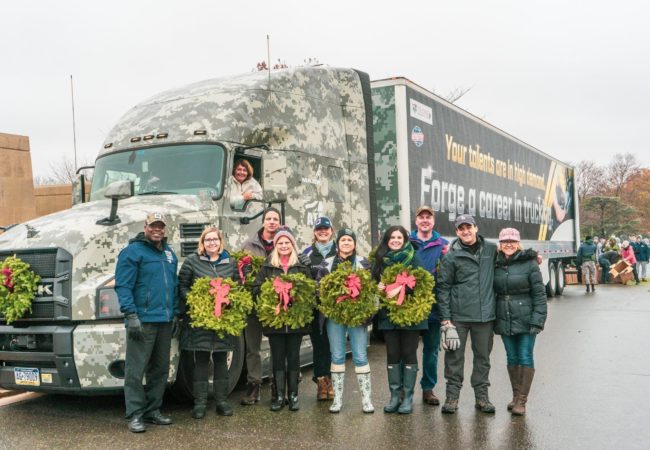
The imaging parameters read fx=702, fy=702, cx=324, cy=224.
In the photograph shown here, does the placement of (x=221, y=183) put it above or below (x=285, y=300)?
above

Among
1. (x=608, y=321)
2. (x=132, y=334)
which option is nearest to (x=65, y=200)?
(x=132, y=334)

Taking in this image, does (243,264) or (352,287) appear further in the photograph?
(243,264)

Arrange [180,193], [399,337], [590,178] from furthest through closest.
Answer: [590,178] → [180,193] → [399,337]

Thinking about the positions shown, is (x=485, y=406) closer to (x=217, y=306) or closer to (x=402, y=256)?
(x=402, y=256)

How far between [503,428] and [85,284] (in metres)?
3.89

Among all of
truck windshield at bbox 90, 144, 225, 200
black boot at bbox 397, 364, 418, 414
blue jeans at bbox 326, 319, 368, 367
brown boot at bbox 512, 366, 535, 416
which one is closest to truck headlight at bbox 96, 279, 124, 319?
truck windshield at bbox 90, 144, 225, 200

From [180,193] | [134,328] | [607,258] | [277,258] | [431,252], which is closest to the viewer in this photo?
[134,328]

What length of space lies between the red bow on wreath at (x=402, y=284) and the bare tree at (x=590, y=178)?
7938cm

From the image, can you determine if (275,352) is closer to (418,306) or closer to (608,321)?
(418,306)

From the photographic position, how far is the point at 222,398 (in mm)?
6730

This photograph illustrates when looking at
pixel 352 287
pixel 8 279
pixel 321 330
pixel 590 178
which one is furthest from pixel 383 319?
pixel 590 178

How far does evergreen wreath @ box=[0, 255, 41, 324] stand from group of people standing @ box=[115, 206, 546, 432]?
975 millimetres

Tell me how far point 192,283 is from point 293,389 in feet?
4.73

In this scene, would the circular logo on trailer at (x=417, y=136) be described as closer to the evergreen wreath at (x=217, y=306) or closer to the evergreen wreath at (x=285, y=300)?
the evergreen wreath at (x=285, y=300)
